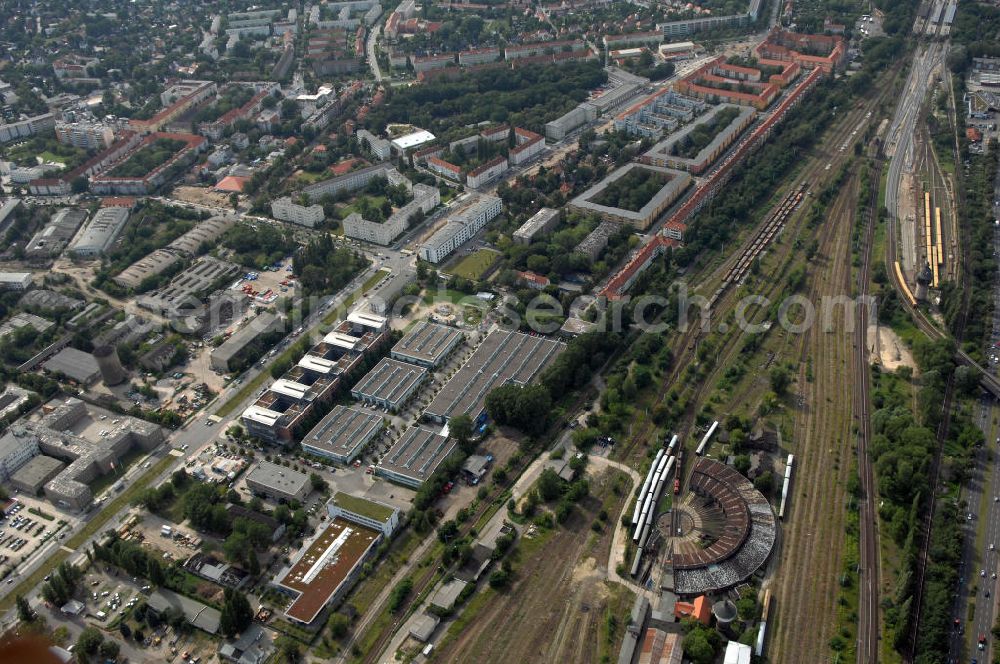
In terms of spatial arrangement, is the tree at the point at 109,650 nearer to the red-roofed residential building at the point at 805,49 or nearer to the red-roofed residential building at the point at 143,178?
the red-roofed residential building at the point at 143,178

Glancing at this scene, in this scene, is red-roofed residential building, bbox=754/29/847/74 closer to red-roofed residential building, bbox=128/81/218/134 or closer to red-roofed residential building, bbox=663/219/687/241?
red-roofed residential building, bbox=663/219/687/241

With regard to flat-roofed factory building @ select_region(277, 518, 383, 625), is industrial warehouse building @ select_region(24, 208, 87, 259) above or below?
above

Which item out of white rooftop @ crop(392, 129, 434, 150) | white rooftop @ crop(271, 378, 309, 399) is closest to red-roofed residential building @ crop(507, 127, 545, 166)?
white rooftop @ crop(392, 129, 434, 150)

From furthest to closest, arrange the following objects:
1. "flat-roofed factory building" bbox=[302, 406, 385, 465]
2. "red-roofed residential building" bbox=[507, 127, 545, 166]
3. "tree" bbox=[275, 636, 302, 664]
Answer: "red-roofed residential building" bbox=[507, 127, 545, 166] → "flat-roofed factory building" bbox=[302, 406, 385, 465] → "tree" bbox=[275, 636, 302, 664]

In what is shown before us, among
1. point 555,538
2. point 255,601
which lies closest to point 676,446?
point 555,538

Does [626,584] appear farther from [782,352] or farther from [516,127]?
[516,127]

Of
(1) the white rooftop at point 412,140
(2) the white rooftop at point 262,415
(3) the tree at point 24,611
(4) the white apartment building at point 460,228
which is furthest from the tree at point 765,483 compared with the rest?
(1) the white rooftop at point 412,140

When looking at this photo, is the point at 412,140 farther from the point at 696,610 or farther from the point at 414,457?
the point at 696,610
